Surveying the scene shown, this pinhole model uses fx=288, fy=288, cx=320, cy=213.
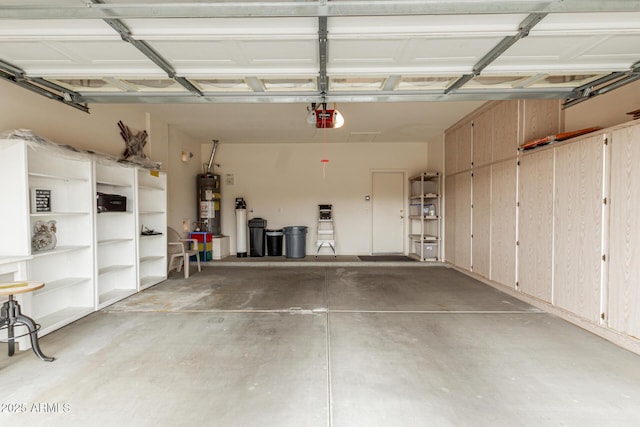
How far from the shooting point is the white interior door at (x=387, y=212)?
291 inches

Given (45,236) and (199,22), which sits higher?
(199,22)

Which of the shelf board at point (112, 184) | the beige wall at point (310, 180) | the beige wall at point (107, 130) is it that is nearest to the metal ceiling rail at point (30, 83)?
the beige wall at point (107, 130)

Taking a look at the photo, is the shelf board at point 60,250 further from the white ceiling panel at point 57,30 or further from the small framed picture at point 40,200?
the white ceiling panel at point 57,30

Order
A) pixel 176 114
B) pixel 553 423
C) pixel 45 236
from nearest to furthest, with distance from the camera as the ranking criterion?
pixel 553 423 < pixel 45 236 < pixel 176 114

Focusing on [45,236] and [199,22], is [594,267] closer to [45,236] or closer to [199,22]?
[199,22]

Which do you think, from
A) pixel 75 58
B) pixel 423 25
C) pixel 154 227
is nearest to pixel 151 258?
pixel 154 227

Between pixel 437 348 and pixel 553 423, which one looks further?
pixel 437 348

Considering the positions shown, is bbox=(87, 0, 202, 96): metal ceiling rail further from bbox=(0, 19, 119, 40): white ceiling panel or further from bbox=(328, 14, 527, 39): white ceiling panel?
bbox=(328, 14, 527, 39): white ceiling panel

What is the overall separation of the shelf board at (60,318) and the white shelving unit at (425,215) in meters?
5.86

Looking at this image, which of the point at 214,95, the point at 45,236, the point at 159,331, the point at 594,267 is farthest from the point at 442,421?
the point at 45,236

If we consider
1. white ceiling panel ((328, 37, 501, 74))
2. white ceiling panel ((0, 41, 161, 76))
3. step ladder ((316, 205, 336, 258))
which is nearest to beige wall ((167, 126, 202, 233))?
step ladder ((316, 205, 336, 258))

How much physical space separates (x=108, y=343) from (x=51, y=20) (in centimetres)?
254

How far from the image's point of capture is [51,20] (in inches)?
71.4

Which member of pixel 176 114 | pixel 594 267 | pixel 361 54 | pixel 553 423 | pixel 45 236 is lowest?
pixel 553 423
